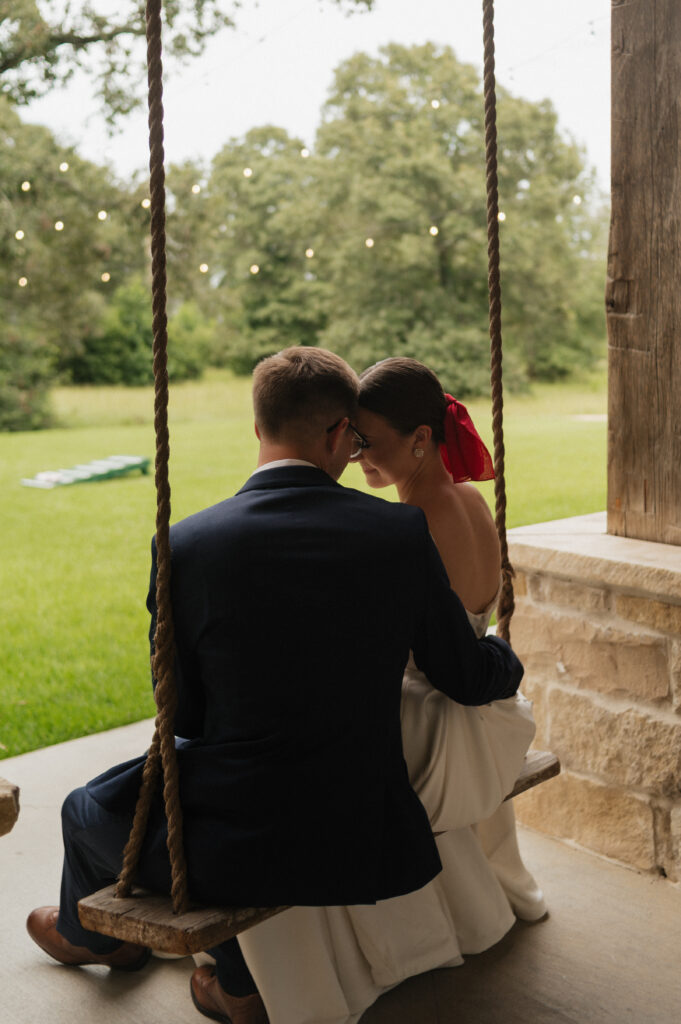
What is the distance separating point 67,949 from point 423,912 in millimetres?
799

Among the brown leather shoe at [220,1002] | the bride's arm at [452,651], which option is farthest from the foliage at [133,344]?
the bride's arm at [452,651]

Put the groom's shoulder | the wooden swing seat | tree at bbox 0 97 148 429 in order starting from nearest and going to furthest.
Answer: the wooden swing seat, the groom's shoulder, tree at bbox 0 97 148 429

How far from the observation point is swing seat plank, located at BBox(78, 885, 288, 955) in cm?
157

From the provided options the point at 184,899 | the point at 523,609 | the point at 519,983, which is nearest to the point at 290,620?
the point at 184,899

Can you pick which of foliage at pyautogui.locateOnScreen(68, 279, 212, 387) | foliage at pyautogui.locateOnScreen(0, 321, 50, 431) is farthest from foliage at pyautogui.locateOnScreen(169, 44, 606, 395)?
foliage at pyautogui.locateOnScreen(0, 321, 50, 431)

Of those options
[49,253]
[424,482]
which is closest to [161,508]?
[424,482]

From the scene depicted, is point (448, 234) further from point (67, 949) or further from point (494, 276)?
point (67, 949)

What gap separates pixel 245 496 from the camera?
1.70 metres

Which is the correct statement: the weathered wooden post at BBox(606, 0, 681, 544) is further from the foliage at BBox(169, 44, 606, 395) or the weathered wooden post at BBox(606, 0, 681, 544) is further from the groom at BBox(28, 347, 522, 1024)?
the foliage at BBox(169, 44, 606, 395)

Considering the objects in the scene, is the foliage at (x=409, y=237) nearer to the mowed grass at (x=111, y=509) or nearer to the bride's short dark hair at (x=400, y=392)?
the mowed grass at (x=111, y=509)

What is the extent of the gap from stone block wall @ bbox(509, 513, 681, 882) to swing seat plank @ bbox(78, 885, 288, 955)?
1.24 m

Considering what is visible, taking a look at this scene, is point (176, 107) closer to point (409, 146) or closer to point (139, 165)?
point (139, 165)

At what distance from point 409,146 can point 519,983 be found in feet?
55.2

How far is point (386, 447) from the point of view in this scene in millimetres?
2156
